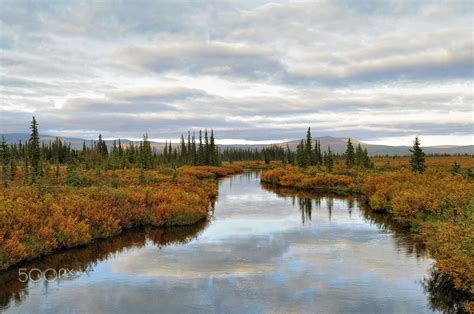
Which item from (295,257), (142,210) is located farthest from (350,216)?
(142,210)

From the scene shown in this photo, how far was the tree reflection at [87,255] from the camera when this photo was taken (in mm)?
18500

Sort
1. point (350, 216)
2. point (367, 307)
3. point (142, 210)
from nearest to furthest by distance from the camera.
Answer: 1. point (367, 307)
2. point (142, 210)
3. point (350, 216)

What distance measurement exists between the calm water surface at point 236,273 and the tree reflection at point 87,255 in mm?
53

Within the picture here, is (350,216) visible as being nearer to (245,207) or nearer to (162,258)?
(245,207)

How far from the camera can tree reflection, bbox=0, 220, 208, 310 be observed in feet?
60.7

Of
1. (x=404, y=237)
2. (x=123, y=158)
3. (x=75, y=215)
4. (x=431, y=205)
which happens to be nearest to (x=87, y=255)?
(x=75, y=215)

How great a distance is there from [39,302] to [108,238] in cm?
1123

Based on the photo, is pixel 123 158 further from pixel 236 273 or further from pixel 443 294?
pixel 443 294

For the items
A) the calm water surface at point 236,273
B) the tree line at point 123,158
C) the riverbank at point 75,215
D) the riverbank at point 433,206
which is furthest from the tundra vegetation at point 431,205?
the riverbank at point 75,215

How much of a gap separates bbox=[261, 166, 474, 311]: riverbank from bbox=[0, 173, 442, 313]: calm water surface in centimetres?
178

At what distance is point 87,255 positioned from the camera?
24.1 metres

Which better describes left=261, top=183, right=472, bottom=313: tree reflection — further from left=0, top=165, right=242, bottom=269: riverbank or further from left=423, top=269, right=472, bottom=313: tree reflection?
left=0, top=165, right=242, bottom=269: riverbank

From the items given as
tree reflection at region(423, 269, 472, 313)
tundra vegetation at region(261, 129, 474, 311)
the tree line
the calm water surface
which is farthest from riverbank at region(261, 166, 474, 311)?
the tree line

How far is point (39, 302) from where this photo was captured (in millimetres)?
16969
